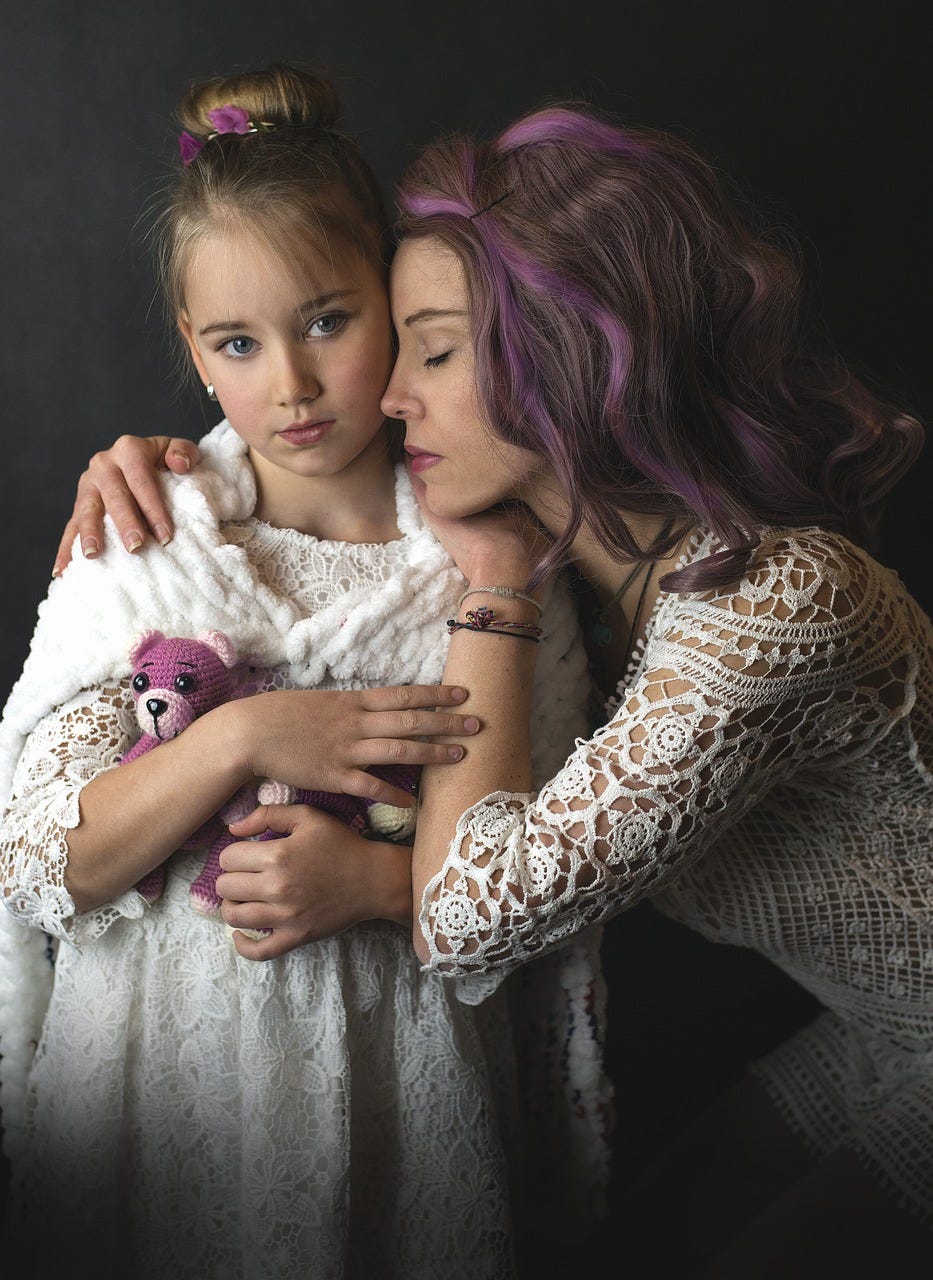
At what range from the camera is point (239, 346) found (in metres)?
1.44

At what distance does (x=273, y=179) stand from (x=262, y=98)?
5.4 inches

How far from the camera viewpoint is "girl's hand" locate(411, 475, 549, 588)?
1512 mm

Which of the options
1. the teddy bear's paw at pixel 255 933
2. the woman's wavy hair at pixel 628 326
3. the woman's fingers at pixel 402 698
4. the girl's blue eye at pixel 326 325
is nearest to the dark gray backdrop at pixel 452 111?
the woman's wavy hair at pixel 628 326

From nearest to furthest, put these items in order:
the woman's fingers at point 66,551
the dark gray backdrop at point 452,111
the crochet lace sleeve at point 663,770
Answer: the crochet lace sleeve at point 663,770, the woman's fingers at point 66,551, the dark gray backdrop at point 452,111

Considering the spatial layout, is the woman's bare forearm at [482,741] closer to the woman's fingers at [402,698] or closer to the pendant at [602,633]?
the woman's fingers at [402,698]

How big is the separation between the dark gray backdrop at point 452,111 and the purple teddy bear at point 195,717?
36.5 inches

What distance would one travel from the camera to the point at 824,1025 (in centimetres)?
182

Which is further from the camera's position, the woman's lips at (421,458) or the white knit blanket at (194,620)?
the woman's lips at (421,458)

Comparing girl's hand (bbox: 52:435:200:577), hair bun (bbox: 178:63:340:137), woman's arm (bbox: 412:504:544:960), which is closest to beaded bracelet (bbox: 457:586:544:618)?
woman's arm (bbox: 412:504:544:960)

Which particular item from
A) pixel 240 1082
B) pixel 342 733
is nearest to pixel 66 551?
pixel 342 733

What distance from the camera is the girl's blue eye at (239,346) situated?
4.70 feet

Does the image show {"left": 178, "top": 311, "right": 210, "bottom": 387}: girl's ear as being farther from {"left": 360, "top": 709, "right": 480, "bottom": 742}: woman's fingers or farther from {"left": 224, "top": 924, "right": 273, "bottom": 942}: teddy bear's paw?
{"left": 224, "top": 924, "right": 273, "bottom": 942}: teddy bear's paw

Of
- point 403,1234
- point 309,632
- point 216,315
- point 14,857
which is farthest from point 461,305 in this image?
point 403,1234

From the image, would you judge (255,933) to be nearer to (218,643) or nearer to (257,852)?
(257,852)
